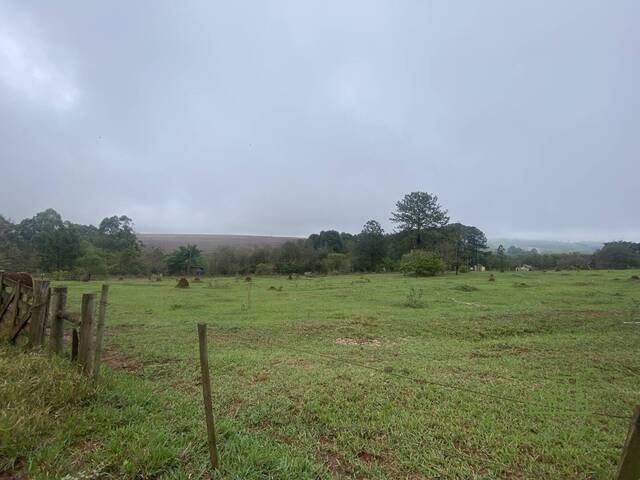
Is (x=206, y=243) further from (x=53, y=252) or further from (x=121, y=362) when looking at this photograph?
(x=121, y=362)

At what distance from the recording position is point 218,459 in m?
2.84

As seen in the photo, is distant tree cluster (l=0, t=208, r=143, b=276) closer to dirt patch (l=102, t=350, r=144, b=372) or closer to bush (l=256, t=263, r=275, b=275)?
bush (l=256, t=263, r=275, b=275)

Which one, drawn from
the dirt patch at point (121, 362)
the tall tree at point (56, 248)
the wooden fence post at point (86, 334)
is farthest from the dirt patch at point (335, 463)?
the tall tree at point (56, 248)

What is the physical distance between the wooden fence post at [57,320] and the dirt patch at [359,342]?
553 centimetres

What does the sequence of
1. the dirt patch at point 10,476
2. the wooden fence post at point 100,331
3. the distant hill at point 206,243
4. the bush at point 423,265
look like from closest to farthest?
the dirt patch at point 10,476 → the wooden fence post at point 100,331 → the bush at point 423,265 → the distant hill at point 206,243

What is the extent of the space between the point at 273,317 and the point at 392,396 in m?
7.75

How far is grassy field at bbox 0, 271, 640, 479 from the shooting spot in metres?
2.88

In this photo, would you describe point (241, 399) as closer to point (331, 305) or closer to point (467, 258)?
point (331, 305)

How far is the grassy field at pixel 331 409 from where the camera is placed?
288 cm

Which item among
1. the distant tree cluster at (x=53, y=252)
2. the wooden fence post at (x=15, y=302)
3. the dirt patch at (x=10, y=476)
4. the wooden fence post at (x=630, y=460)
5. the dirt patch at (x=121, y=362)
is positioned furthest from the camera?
the distant tree cluster at (x=53, y=252)

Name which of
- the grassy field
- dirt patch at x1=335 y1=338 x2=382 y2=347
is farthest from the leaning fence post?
dirt patch at x1=335 y1=338 x2=382 y2=347

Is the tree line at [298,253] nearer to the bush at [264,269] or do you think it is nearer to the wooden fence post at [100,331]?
the bush at [264,269]

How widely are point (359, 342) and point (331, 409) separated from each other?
437cm

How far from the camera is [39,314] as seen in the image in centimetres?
509
